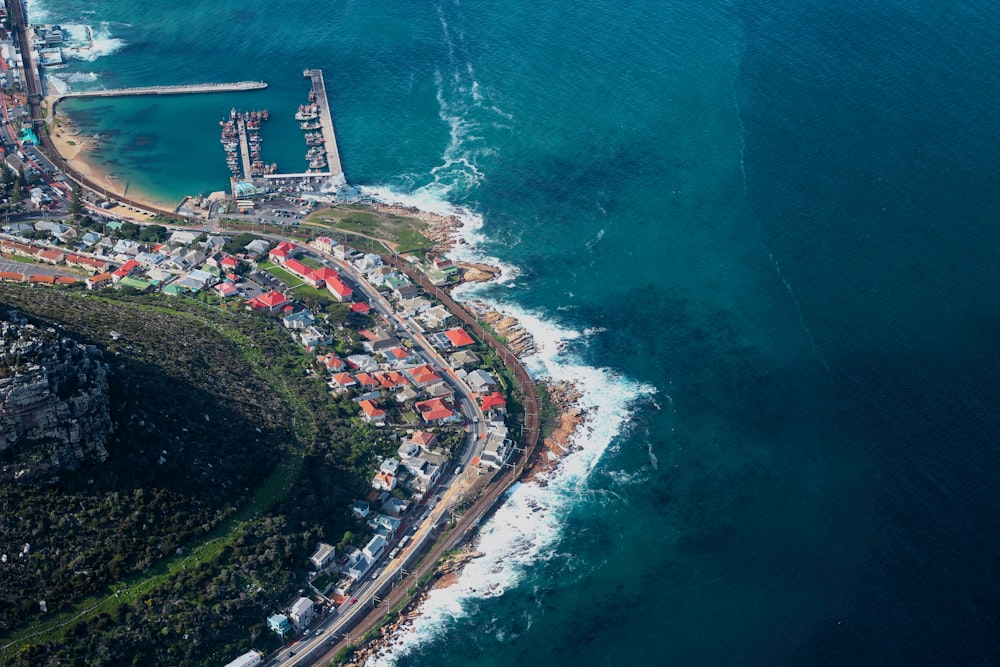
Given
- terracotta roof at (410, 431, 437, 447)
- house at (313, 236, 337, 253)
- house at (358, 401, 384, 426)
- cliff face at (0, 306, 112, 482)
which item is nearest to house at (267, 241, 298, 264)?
house at (313, 236, 337, 253)

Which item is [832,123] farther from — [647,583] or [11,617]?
[11,617]

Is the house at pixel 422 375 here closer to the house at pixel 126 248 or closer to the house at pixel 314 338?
the house at pixel 314 338

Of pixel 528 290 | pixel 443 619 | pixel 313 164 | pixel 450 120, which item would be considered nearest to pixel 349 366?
pixel 528 290

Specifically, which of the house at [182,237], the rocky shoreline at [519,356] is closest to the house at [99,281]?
the house at [182,237]

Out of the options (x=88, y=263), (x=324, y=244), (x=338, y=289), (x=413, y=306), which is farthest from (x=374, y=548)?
(x=88, y=263)

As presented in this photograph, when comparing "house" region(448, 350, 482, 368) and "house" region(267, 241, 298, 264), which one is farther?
"house" region(267, 241, 298, 264)

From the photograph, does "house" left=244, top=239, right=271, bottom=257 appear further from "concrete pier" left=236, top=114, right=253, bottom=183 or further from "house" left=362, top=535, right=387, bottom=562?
"house" left=362, top=535, right=387, bottom=562

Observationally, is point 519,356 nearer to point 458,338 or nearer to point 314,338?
point 458,338
